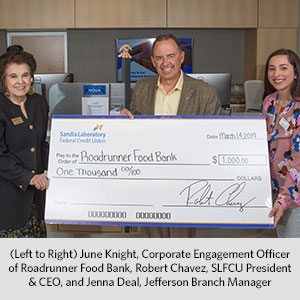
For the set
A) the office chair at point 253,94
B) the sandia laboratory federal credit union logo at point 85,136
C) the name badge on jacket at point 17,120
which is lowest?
the sandia laboratory federal credit union logo at point 85,136

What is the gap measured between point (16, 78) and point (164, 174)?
797 millimetres

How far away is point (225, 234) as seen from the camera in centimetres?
351

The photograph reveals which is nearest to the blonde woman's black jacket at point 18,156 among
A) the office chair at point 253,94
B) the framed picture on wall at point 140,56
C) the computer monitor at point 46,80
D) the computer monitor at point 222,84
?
the computer monitor at point 46,80

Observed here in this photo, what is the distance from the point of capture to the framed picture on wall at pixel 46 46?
6637 millimetres

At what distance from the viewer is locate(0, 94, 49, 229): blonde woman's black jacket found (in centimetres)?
195

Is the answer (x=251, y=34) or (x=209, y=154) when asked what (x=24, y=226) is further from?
(x=251, y=34)

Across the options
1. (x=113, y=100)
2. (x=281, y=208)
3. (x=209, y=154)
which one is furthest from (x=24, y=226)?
(x=113, y=100)

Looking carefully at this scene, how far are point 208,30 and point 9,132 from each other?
17.2ft

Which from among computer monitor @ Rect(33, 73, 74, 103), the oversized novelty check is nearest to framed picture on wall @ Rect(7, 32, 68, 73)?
→ computer monitor @ Rect(33, 73, 74, 103)

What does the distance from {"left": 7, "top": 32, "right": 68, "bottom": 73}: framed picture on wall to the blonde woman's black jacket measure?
15.7ft

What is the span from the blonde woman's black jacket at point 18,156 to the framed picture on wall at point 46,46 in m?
4.78

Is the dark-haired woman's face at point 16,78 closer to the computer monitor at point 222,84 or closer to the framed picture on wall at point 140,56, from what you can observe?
the computer monitor at point 222,84

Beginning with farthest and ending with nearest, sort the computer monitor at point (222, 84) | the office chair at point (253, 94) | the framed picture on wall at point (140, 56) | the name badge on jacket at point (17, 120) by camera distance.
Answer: the framed picture on wall at point (140, 56)
the office chair at point (253, 94)
the computer monitor at point (222, 84)
the name badge on jacket at point (17, 120)
